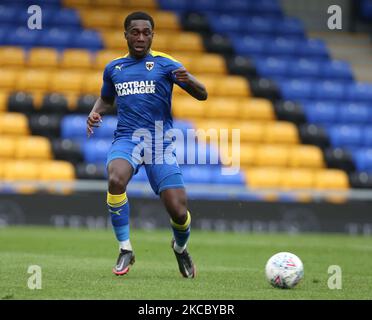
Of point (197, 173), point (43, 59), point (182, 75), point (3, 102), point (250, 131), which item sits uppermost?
point (43, 59)

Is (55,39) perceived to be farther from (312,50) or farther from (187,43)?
(312,50)

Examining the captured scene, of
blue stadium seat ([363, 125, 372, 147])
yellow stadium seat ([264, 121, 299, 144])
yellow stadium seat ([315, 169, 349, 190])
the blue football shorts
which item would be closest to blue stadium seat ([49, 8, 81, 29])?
yellow stadium seat ([264, 121, 299, 144])

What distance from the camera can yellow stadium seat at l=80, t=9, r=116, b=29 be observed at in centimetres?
2017

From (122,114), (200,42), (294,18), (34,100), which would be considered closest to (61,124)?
(34,100)

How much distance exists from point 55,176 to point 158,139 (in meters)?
8.25

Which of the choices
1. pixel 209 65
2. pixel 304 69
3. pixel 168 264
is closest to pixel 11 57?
pixel 209 65

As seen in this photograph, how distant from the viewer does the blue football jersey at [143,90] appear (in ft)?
27.6

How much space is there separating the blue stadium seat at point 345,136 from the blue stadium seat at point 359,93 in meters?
1.38

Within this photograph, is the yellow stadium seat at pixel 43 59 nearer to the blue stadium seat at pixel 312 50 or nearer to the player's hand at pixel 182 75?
the blue stadium seat at pixel 312 50

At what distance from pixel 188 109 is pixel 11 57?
12.0ft

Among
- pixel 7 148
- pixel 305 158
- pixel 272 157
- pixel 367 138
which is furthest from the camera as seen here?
pixel 367 138

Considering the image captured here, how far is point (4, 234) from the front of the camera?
1355 cm

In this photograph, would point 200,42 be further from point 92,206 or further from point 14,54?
point 92,206

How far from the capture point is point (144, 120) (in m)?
8.41
